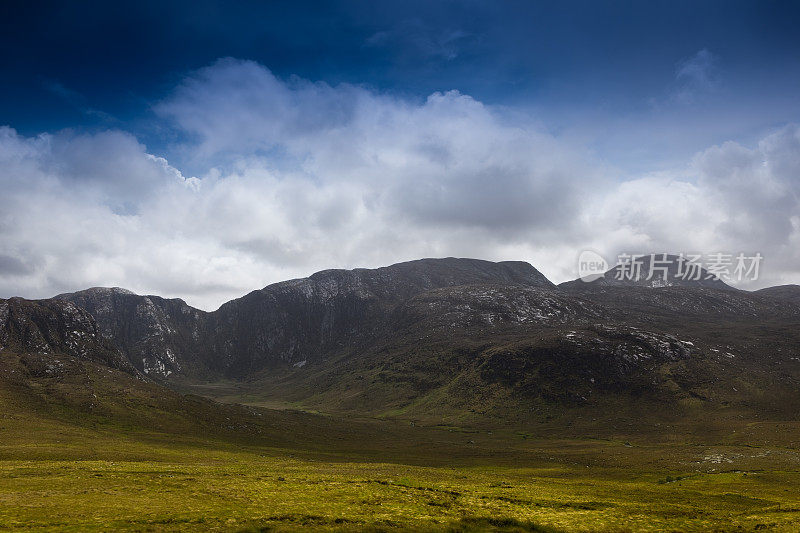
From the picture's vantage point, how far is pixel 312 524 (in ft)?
101

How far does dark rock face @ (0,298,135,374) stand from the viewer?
557 feet

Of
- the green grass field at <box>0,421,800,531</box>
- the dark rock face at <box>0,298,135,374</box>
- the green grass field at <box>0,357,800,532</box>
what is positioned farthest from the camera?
the dark rock face at <box>0,298,135,374</box>

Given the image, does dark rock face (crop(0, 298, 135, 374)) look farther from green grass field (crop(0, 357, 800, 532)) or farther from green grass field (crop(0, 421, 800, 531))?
green grass field (crop(0, 421, 800, 531))

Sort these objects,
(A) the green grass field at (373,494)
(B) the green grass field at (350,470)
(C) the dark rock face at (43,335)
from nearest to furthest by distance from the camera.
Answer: (A) the green grass field at (373,494) → (B) the green grass field at (350,470) → (C) the dark rock face at (43,335)

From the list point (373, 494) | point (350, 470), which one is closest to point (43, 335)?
point (350, 470)

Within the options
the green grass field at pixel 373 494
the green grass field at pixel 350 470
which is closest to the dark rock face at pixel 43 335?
the green grass field at pixel 350 470

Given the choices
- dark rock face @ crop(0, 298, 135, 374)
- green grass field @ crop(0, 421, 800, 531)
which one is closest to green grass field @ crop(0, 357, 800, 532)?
green grass field @ crop(0, 421, 800, 531)

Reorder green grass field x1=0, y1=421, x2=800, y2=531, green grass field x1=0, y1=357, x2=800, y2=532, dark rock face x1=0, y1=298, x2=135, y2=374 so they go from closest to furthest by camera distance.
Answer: green grass field x1=0, y1=421, x2=800, y2=531
green grass field x1=0, y1=357, x2=800, y2=532
dark rock face x1=0, y1=298, x2=135, y2=374

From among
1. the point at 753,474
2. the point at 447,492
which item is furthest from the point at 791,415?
the point at 447,492

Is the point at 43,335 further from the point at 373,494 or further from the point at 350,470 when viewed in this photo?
the point at 373,494

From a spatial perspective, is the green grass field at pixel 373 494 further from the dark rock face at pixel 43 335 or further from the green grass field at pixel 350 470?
the dark rock face at pixel 43 335

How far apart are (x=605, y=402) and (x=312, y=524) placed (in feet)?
563

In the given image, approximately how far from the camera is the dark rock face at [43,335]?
6683 inches

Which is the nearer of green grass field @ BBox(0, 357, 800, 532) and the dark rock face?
green grass field @ BBox(0, 357, 800, 532)
